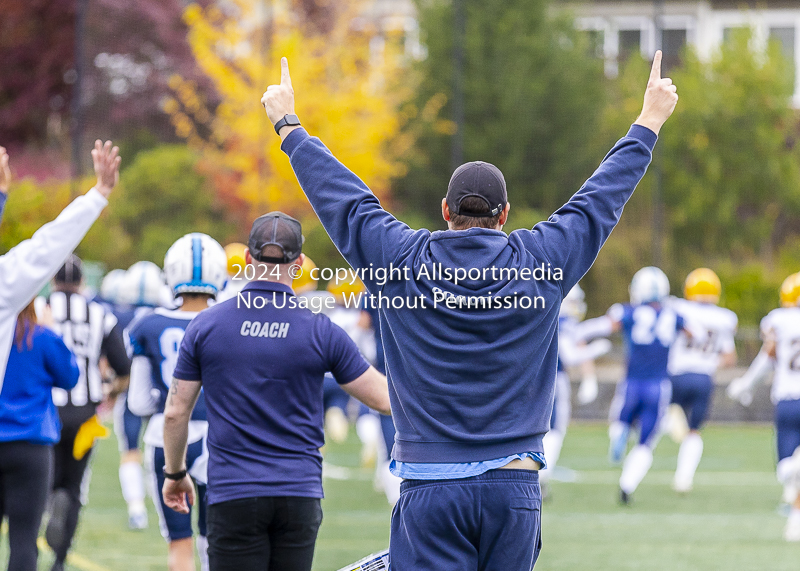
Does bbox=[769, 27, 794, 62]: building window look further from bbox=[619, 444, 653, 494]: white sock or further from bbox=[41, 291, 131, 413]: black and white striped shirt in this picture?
bbox=[41, 291, 131, 413]: black and white striped shirt

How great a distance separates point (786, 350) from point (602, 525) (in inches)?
87.0

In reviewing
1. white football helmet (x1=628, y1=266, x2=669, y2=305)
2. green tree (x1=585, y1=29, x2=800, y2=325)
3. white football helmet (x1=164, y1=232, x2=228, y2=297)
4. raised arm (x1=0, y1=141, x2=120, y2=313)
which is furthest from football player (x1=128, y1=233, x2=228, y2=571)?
green tree (x1=585, y1=29, x2=800, y2=325)

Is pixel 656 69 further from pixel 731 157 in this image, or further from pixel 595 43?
pixel 731 157

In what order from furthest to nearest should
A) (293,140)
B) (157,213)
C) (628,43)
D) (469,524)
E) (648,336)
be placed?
(628,43) → (157,213) → (648,336) → (293,140) → (469,524)

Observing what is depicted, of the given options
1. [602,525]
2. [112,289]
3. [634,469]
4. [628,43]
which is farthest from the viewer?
[628,43]

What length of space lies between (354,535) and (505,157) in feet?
34.9

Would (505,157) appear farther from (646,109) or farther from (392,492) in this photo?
(646,109)

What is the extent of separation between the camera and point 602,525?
9.26 metres

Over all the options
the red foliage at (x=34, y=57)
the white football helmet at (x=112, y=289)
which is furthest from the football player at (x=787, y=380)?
the red foliage at (x=34, y=57)

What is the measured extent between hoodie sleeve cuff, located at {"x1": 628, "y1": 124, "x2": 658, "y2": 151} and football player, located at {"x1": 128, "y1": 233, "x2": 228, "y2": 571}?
2.49 metres

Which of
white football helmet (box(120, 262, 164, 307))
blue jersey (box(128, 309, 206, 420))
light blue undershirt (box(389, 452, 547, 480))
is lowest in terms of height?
light blue undershirt (box(389, 452, 547, 480))

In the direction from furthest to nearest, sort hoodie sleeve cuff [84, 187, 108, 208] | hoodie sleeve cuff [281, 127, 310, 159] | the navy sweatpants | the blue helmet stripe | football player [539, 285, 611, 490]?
football player [539, 285, 611, 490] → the blue helmet stripe → hoodie sleeve cuff [84, 187, 108, 208] → hoodie sleeve cuff [281, 127, 310, 159] → the navy sweatpants

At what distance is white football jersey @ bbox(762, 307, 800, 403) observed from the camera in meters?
9.34

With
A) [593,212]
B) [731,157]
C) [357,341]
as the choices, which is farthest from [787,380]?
[731,157]
